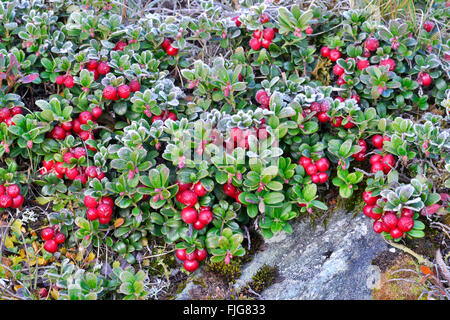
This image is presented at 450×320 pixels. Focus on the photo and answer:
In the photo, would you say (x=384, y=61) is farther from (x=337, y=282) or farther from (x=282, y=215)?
(x=337, y=282)

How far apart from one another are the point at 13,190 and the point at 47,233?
39 cm

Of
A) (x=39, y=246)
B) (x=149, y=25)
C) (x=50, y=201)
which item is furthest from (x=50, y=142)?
(x=149, y=25)

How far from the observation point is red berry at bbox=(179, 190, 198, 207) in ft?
8.37

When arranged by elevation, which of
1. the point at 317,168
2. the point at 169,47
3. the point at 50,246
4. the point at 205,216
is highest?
the point at 169,47

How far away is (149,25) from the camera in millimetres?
3275

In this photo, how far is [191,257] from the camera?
8.48ft

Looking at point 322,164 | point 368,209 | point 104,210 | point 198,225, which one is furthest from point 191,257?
point 368,209

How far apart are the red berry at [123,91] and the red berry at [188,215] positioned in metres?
0.98

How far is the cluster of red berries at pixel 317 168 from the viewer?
2.73 metres

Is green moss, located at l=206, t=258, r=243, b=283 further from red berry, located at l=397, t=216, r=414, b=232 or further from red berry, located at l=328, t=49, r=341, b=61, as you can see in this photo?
red berry, located at l=328, t=49, r=341, b=61

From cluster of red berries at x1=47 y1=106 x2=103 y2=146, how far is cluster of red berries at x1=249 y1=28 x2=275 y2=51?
129 cm

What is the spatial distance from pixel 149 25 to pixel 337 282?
2353 mm

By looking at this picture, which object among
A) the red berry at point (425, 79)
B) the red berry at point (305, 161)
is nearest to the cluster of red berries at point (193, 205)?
the red berry at point (305, 161)

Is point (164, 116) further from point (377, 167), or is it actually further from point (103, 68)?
point (377, 167)
